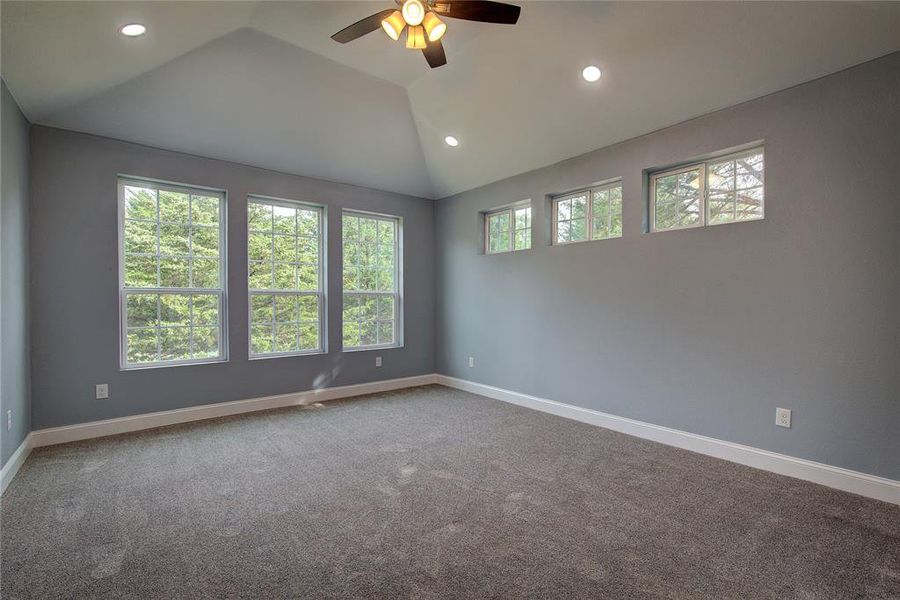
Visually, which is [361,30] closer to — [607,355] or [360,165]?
[360,165]

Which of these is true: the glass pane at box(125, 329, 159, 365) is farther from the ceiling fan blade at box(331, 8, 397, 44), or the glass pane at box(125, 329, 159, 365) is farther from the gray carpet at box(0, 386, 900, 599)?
the ceiling fan blade at box(331, 8, 397, 44)

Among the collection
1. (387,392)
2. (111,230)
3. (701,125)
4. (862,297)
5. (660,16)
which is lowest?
(387,392)

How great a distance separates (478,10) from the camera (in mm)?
2438

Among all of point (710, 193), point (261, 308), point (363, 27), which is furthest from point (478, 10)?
Result: point (261, 308)

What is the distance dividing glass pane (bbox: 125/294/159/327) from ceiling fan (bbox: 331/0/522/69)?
3041mm

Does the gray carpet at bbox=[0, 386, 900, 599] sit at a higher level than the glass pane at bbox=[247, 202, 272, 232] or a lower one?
lower

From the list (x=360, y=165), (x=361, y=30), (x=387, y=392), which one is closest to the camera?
(x=361, y=30)

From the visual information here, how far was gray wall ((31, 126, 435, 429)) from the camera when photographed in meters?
3.54

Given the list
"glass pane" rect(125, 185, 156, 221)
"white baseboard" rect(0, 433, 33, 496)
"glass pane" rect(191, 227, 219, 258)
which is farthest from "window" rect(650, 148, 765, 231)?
"white baseboard" rect(0, 433, 33, 496)

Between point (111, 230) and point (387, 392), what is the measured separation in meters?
3.34

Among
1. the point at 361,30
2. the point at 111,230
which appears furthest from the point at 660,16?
the point at 111,230

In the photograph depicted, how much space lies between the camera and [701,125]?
3424mm

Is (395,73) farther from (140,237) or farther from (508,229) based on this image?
(140,237)

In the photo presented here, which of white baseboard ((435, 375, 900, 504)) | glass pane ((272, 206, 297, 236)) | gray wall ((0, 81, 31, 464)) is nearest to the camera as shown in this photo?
white baseboard ((435, 375, 900, 504))
